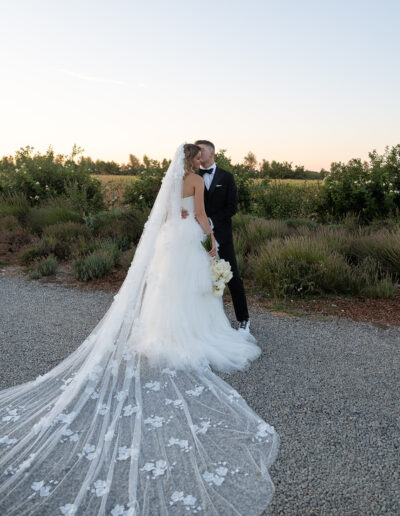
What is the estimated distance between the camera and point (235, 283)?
5.05 m

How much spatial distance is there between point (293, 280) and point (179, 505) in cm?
485

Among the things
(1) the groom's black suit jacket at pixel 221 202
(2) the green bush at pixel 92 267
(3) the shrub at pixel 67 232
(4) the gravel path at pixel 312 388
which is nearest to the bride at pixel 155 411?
(4) the gravel path at pixel 312 388

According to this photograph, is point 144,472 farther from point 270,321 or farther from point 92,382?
point 270,321

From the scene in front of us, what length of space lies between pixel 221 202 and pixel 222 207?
0.23ft

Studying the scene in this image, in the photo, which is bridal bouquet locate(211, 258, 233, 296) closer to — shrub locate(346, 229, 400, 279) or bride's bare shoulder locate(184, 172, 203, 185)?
bride's bare shoulder locate(184, 172, 203, 185)

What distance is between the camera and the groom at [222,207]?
493 cm

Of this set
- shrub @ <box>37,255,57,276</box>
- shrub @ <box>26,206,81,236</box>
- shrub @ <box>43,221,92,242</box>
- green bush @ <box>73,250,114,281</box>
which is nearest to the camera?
green bush @ <box>73,250,114,281</box>

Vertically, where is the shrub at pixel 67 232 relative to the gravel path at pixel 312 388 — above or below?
above

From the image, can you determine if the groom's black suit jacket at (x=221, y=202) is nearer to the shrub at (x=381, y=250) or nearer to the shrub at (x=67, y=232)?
the shrub at (x=381, y=250)

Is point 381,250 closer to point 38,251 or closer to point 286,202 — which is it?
point 286,202

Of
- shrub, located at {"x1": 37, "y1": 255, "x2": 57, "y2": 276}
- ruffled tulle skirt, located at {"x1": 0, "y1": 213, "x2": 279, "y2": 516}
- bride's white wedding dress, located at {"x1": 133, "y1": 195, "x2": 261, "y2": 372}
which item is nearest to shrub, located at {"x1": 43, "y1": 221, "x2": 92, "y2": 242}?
shrub, located at {"x1": 37, "y1": 255, "x2": 57, "y2": 276}

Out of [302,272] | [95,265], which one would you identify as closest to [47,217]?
[95,265]

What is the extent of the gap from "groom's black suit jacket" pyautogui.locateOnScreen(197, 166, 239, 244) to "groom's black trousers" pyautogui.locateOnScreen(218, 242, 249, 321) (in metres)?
0.10

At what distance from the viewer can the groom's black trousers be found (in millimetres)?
5066
